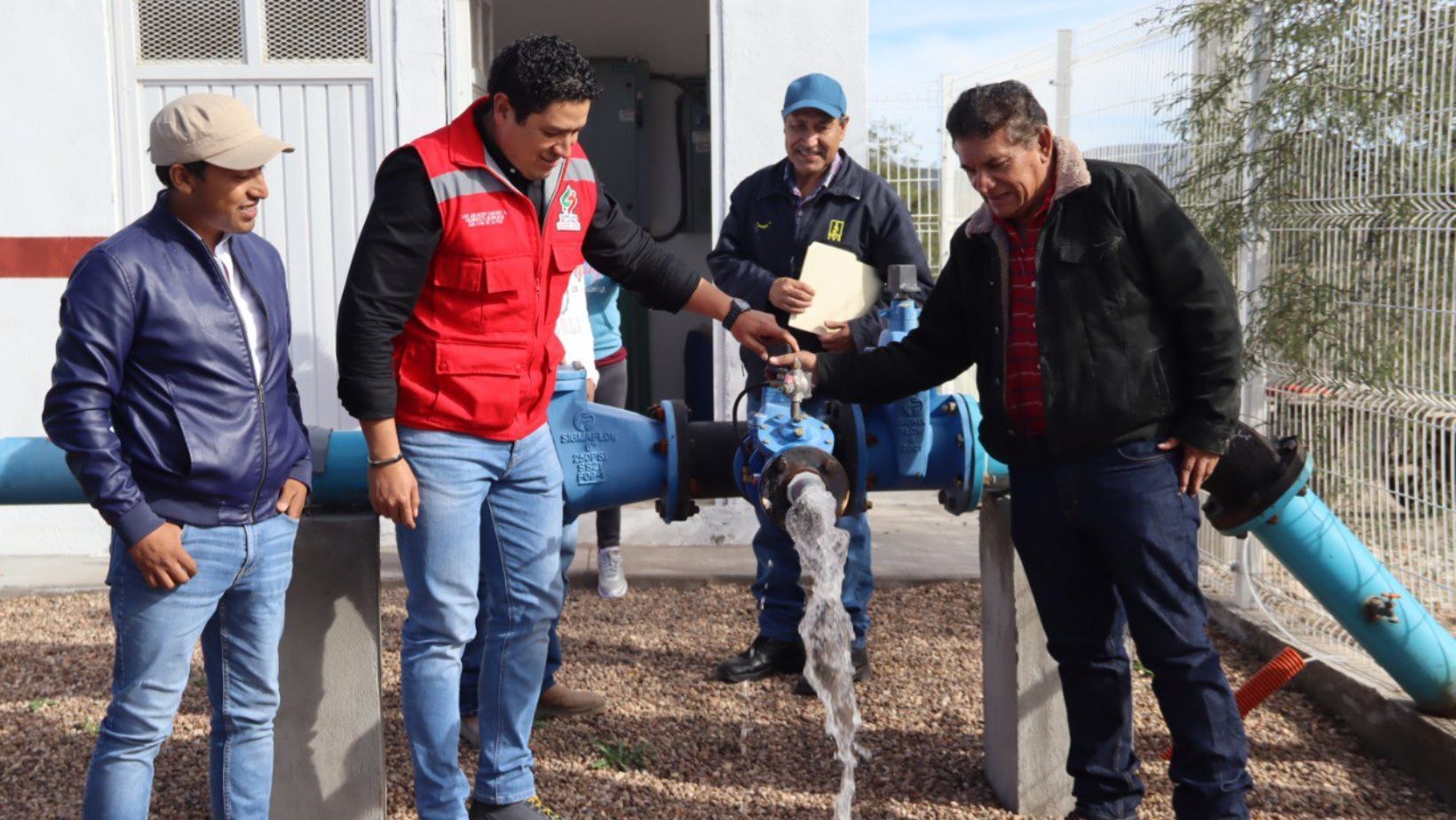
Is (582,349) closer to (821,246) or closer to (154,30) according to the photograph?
(821,246)

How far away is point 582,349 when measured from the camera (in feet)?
14.4

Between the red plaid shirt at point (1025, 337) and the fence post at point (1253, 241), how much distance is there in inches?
86.4

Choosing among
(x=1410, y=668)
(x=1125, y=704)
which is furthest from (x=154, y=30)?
(x=1410, y=668)

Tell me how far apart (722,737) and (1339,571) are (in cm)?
176

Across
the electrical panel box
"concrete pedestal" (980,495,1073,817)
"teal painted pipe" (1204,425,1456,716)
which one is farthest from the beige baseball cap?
the electrical panel box

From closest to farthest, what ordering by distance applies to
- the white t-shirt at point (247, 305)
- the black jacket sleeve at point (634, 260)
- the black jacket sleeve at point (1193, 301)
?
the white t-shirt at point (247, 305), the black jacket sleeve at point (1193, 301), the black jacket sleeve at point (634, 260)

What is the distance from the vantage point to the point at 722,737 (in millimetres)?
3900

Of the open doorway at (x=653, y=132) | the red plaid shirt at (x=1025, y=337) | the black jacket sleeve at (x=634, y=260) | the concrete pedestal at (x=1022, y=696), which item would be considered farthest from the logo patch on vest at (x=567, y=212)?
the open doorway at (x=653, y=132)

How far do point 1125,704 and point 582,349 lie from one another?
215cm

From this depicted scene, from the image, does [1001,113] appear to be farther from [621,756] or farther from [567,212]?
[621,756]

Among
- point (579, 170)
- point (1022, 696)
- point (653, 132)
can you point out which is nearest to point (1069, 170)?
point (579, 170)

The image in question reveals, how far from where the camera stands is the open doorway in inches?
324

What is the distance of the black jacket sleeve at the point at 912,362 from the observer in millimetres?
3188

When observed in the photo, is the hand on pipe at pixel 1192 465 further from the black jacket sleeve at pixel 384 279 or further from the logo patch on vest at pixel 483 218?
the black jacket sleeve at pixel 384 279
